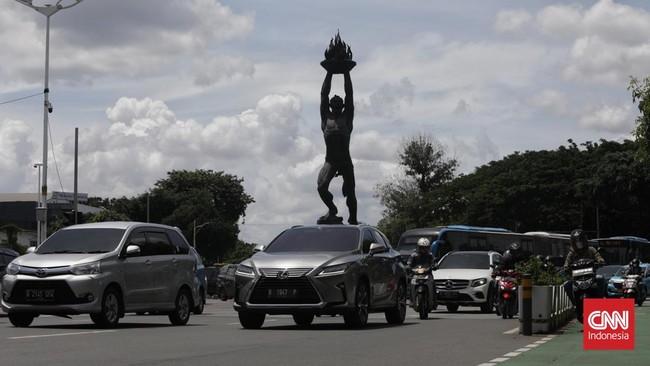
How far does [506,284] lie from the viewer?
26828 mm

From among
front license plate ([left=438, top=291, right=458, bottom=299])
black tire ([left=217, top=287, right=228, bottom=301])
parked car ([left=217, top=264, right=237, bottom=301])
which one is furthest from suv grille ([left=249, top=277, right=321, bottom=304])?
black tire ([left=217, top=287, right=228, bottom=301])

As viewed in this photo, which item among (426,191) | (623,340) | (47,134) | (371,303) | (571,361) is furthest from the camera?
(426,191)

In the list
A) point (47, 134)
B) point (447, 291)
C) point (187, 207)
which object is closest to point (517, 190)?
point (187, 207)

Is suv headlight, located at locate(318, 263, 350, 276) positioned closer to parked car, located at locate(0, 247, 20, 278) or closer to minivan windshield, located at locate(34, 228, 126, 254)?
minivan windshield, located at locate(34, 228, 126, 254)

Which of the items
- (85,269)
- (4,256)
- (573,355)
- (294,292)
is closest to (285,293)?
(294,292)

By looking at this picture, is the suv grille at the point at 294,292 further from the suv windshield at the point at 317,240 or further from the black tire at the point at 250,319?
the suv windshield at the point at 317,240

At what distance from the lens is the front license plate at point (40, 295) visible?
19.3 meters

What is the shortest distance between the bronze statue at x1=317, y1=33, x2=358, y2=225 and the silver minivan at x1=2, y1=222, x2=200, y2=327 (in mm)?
29335

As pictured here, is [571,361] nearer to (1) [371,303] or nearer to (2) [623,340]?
(2) [623,340]

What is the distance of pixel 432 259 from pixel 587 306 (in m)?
12.6

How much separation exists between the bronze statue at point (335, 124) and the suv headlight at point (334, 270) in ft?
104

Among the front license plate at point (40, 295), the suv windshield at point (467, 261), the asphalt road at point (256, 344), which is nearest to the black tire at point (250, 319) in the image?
the asphalt road at point (256, 344)

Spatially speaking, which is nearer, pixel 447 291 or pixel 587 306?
pixel 587 306

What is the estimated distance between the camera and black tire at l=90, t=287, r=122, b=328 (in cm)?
1989
